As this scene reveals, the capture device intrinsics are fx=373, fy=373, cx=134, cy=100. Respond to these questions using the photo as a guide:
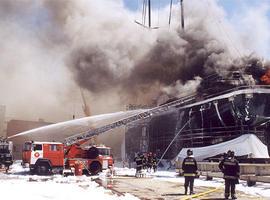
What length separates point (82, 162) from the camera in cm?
2309

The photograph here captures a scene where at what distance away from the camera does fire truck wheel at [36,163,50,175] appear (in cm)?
2220

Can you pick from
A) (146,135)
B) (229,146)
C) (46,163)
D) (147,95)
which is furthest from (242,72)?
(46,163)

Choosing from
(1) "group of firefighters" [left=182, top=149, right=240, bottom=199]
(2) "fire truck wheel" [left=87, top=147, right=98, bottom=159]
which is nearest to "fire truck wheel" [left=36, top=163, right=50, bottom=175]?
(2) "fire truck wheel" [left=87, top=147, right=98, bottom=159]

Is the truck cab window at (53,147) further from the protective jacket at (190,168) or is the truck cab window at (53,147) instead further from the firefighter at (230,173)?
the firefighter at (230,173)

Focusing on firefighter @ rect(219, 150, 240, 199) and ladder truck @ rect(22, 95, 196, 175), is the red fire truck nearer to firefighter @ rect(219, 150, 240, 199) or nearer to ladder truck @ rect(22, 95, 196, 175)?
ladder truck @ rect(22, 95, 196, 175)

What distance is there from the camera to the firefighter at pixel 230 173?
438 inches

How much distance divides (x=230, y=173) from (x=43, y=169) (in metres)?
14.0

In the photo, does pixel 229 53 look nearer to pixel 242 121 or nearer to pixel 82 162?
pixel 242 121

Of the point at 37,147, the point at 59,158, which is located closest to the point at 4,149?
the point at 37,147

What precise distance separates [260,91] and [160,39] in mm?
12188

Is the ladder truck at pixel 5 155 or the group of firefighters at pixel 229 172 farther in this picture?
the ladder truck at pixel 5 155

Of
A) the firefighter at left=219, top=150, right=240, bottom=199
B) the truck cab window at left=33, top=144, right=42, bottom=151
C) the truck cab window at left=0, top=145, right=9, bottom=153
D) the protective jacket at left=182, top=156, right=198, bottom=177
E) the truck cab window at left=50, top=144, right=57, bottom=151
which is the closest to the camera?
the firefighter at left=219, top=150, right=240, bottom=199

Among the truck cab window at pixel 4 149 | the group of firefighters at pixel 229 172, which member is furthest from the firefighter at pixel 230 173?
the truck cab window at pixel 4 149

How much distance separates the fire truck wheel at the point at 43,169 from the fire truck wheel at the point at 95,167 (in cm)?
265
